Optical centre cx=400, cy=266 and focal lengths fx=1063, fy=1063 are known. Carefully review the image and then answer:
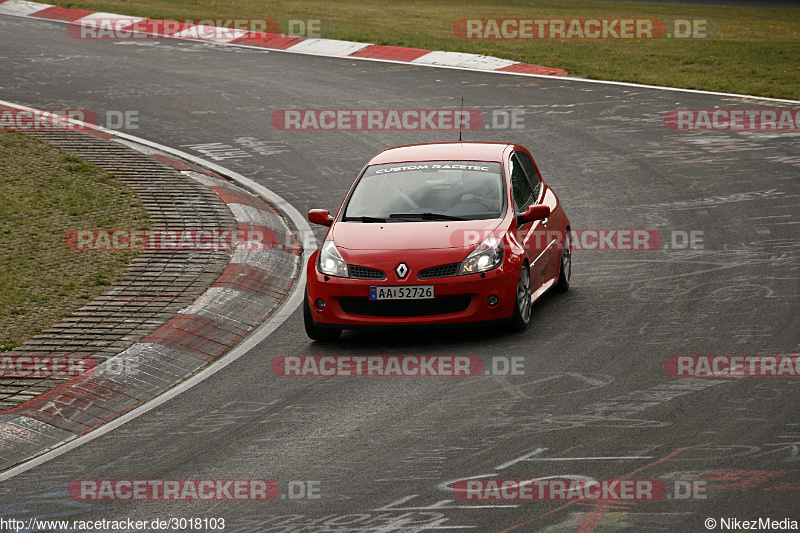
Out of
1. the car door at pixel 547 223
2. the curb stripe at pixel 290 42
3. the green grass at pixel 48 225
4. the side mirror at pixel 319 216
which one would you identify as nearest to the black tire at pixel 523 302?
the car door at pixel 547 223

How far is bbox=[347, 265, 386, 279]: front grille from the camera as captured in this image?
368 inches

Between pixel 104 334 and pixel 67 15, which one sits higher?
pixel 67 15

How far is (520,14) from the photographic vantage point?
33.4 metres

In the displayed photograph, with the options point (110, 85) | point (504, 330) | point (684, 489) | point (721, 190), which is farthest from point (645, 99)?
point (684, 489)

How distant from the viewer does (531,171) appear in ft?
37.5

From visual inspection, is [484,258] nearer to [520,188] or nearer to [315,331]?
[520,188]

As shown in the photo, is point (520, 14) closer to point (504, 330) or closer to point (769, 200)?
point (769, 200)

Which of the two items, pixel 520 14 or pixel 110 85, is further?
pixel 520 14

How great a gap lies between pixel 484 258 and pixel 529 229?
3.38 ft

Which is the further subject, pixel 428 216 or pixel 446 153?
pixel 446 153

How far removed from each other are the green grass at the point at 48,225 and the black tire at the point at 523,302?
4269 millimetres

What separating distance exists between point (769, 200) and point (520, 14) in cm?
2033

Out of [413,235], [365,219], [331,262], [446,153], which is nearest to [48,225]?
[365,219]

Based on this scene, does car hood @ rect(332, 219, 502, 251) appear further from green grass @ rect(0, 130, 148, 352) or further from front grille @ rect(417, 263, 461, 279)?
green grass @ rect(0, 130, 148, 352)
